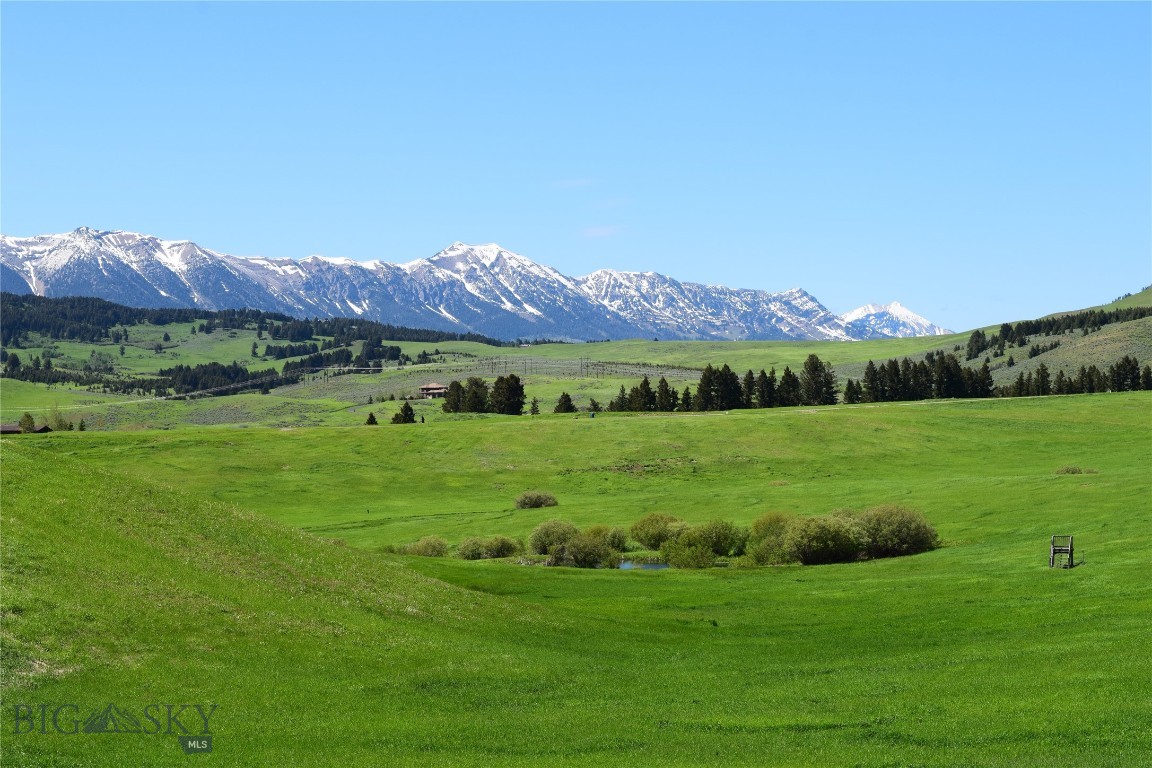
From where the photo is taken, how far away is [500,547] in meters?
100

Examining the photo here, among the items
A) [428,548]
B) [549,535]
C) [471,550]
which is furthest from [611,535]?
[428,548]

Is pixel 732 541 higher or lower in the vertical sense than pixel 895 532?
lower

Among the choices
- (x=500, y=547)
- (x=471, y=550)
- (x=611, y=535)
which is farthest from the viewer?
(x=611, y=535)

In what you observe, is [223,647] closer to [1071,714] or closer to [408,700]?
[408,700]

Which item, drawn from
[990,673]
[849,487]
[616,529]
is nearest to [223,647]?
[990,673]

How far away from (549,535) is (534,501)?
2605cm

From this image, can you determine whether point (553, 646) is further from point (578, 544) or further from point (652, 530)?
point (652, 530)

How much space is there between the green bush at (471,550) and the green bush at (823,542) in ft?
91.1

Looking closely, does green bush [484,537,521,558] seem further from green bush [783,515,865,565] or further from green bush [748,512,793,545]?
green bush [783,515,865,565]

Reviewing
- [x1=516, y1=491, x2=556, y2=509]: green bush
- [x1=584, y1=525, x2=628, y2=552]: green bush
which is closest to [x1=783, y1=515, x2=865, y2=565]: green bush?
[x1=584, y1=525, x2=628, y2=552]: green bush

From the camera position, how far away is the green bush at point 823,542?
87.5 meters

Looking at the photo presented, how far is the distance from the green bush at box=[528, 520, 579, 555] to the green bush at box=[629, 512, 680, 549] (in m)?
6.47

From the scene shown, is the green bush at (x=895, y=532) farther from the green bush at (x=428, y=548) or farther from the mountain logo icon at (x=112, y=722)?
the mountain logo icon at (x=112, y=722)

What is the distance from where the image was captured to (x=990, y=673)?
1375 inches
